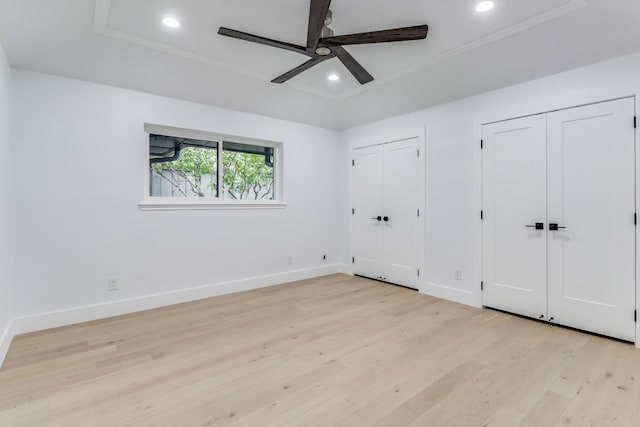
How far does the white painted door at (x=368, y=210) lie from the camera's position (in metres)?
4.78

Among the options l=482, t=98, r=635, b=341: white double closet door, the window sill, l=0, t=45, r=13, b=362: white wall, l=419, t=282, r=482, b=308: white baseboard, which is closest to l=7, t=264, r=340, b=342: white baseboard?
l=0, t=45, r=13, b=362: white wall

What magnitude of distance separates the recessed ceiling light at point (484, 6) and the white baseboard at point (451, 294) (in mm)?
2825

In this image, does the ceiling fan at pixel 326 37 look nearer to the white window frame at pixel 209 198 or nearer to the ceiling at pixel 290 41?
the ceiling at pixel 290 41

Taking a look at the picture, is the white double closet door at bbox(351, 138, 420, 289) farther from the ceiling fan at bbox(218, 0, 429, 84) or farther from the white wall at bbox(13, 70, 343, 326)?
the ceiling fan at bbox(218, 0, 429, 84)

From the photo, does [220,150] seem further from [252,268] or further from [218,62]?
[252,268]

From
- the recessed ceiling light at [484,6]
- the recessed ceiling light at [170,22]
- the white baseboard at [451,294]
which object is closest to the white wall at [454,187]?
the white baseboard at [451,294]

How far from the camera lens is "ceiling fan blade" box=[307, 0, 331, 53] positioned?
1878 mm

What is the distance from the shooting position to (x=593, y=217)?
2832mm

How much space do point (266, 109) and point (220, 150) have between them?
0.85 metres

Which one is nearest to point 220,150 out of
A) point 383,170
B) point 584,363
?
point 383,170

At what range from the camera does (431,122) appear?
4.07 m

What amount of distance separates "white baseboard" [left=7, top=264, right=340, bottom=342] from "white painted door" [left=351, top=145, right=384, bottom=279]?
1003mm

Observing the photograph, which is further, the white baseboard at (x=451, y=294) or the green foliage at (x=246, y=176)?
the green foliage at (x=246, y=176)

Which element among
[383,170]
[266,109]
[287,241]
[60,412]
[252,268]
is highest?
[266,109]
